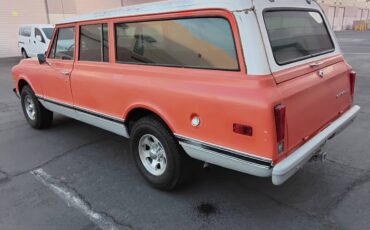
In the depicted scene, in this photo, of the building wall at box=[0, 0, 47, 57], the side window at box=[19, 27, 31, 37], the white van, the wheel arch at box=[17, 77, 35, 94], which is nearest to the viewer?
the wheel arch at box=[17, 77, 35, 94]

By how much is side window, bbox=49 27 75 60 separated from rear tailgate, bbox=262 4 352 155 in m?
2.84

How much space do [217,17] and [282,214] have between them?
191cm

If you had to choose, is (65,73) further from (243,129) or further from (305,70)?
(305,70)

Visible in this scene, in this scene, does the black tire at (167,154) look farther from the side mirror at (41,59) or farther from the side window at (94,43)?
the side mirror at (41,59)

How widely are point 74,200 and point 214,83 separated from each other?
6.41ft

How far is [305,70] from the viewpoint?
9.57ft

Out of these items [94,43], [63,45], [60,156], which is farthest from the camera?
[63,45]

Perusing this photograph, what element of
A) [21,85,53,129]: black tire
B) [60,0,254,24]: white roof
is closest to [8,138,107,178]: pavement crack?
[21,85,53,129]: black tire

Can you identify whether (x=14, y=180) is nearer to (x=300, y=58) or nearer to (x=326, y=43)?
(x=300, y=58)

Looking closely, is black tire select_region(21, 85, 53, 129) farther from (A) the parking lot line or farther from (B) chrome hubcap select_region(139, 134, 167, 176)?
(B) chrome hubcap select_region(139, 134, 167, 176)

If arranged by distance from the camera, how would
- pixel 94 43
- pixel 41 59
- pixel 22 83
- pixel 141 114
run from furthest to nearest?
pixel 22 83, pixel 41 59, pixel 94 43, pixel 141 114

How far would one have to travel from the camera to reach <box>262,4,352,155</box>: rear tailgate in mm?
Answer: 2607

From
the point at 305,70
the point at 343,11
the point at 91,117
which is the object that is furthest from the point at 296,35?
the point at 343,11

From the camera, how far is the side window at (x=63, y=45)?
441 centimetres
